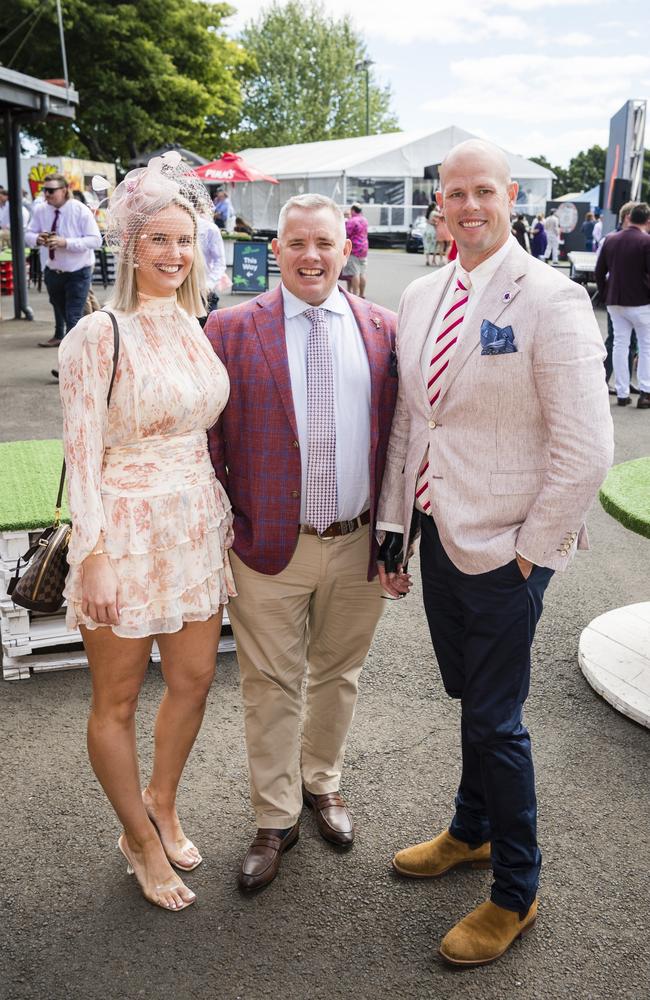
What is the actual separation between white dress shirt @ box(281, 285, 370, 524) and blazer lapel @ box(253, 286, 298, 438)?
0.03 meters

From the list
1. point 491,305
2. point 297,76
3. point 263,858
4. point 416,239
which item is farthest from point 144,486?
point 297,76

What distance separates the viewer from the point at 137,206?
7.85 feet

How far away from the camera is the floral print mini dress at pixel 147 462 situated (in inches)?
90.7

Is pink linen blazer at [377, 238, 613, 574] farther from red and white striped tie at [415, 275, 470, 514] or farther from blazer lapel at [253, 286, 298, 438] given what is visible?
blazer lapel at [253, 286, 298, 438]

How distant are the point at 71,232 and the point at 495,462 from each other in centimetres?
903

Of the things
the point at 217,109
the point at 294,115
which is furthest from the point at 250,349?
the point at 294,115

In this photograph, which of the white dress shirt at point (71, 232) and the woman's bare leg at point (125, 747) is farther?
the white dress shirt at point (71, 232)

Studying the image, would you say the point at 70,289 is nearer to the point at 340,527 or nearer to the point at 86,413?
the point at 340,527

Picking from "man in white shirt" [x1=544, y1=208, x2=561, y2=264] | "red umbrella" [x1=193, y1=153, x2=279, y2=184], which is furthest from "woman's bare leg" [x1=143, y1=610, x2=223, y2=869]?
"man in white shirt" [x1=544, y1=208, x2=561, y2=264]

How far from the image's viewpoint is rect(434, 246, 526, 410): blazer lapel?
2.26 metres

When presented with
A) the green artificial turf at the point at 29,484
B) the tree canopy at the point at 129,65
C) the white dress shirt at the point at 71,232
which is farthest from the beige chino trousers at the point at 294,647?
the tree canopy at the point at 129,65

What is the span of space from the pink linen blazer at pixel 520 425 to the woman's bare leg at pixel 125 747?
0.97m

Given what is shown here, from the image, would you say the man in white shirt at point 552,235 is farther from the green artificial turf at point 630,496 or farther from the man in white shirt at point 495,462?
the man in white shirt at point 495,462

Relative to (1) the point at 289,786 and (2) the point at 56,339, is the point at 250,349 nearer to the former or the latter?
(1) the point at 289,786
